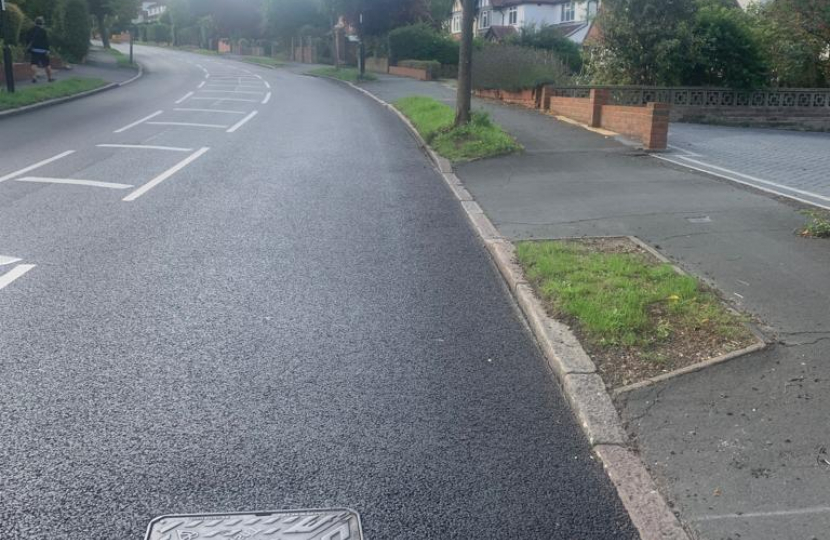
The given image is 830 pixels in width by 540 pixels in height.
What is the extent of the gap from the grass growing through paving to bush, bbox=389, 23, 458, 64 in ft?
92.5

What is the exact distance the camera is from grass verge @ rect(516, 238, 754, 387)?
4.88 meters

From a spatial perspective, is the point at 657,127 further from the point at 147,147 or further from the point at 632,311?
the point at 632,311

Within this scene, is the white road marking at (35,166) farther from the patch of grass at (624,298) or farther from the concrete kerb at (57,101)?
the patch of grass at (624,298)

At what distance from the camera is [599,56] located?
22734 mm

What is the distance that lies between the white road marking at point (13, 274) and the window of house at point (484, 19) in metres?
67.1

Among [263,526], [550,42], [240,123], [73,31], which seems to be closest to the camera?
[263,526]

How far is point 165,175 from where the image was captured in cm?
1131

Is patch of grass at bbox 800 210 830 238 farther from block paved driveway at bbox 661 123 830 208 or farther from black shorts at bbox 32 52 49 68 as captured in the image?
black shorts at bbox 32 52 49 68

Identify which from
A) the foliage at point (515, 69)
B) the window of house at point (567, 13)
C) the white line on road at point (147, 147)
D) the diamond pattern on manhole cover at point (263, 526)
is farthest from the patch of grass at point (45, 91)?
the window of house at point (567, 13)

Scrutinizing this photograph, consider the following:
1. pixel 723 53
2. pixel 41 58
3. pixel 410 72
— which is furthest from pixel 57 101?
pixel 410 72

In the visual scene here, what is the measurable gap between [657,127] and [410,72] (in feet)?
94.6

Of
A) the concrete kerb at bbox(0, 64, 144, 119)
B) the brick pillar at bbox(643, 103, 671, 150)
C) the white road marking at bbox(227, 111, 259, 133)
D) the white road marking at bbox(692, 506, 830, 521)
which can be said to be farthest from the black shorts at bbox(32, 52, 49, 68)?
the white road marking at bbox(692, 506, 830, 521)

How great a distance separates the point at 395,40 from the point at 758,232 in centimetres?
3929

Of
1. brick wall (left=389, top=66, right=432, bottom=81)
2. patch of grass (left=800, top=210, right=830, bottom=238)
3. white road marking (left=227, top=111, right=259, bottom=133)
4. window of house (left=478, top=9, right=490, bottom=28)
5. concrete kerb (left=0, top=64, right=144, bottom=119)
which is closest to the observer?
patch of grass (left=800, top=210, right=830, bottom=238)
